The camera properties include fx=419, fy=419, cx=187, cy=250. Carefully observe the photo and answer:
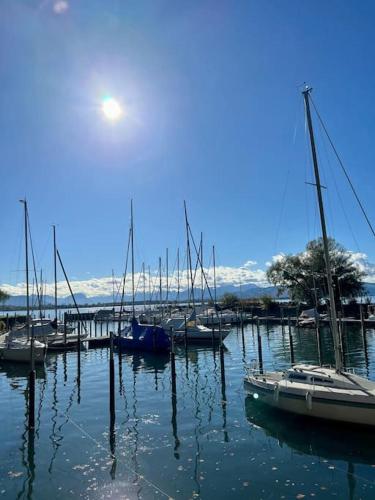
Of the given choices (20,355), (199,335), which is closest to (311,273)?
(199,335)

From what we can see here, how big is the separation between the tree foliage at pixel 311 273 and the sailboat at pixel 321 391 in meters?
63.9

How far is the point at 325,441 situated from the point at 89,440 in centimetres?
1029

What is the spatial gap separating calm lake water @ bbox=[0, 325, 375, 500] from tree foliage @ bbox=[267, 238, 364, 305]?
2351 inches

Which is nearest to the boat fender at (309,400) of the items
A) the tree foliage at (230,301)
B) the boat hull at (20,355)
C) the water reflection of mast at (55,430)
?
the water reflection of mast at (55,430)

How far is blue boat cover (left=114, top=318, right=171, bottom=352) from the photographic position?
46.2 meters

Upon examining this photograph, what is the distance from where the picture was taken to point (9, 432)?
20359 millimetres

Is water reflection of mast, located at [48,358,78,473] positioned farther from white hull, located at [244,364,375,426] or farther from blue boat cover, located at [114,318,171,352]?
blue boat cover, located at [114,318,171,352]

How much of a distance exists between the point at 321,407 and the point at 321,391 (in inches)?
27.8

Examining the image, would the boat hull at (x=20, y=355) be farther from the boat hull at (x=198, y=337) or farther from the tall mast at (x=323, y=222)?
the tall mast at (x=323, y=222)

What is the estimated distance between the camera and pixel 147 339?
154 feet

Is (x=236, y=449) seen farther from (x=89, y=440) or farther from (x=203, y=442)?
(x=89, y=440)

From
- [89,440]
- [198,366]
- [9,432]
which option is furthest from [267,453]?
[198,366]

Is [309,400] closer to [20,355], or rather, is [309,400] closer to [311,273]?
[20,355]

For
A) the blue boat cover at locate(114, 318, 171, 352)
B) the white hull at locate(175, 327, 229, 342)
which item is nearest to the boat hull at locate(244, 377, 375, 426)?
the blue boat cover at locate(114, 318, 171, 352)
